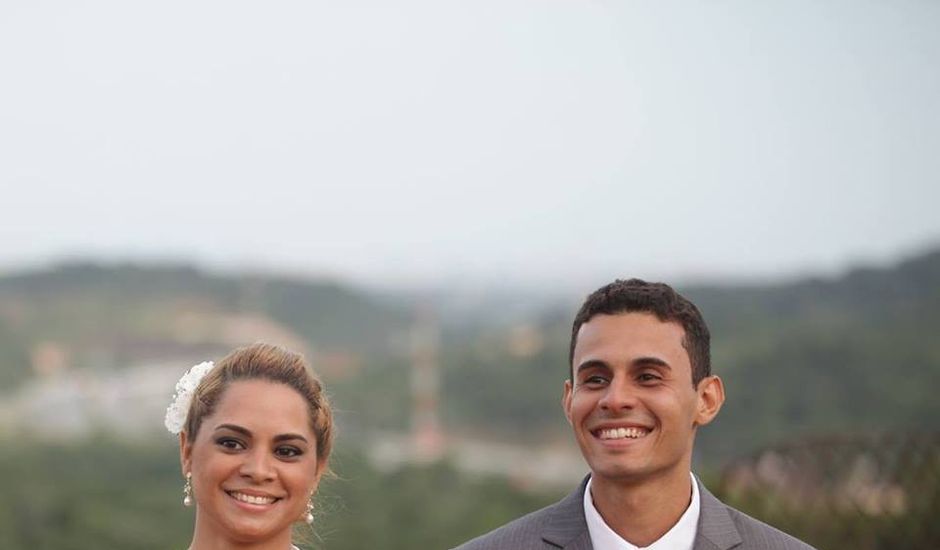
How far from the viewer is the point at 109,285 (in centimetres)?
3556

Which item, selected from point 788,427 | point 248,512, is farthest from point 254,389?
point 788,427

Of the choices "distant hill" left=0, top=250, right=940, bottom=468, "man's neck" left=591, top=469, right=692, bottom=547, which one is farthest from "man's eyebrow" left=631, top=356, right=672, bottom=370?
"distant hill" left=0, top=250, right=940, bottom=468

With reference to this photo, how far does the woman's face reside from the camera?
3.20 meters

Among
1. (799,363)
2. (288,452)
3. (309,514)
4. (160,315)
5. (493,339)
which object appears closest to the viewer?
(288,452)

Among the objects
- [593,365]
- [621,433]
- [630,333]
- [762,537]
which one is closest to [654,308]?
[630,333]

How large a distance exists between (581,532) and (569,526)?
33mm

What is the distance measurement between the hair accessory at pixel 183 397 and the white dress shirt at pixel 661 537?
0.95m

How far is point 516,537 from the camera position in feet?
10.9

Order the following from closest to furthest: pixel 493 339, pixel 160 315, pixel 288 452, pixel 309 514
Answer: pixel 288 452
pixel 309 514
pixel 493 339
pixel 160 315

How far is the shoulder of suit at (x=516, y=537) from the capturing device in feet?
10.8

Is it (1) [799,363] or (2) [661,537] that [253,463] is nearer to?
(2) [661,537]

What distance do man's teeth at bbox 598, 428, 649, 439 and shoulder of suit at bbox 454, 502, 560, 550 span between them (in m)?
0.24

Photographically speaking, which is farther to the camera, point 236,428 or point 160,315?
point 160,315

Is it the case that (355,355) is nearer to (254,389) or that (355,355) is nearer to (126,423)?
(126,423)
